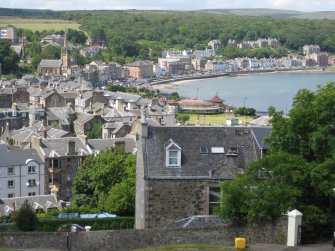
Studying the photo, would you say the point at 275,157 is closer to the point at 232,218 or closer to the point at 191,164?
the point at 232,218

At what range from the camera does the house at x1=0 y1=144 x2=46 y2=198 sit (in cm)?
4300

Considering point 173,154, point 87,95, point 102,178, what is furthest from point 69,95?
point 173,154

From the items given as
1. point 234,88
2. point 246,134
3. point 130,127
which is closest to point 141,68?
point 234,88

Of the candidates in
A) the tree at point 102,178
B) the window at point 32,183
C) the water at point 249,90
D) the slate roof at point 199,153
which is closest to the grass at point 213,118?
the water at point 249,90

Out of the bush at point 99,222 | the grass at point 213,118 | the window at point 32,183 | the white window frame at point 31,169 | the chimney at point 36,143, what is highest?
the chimney at point 36,143

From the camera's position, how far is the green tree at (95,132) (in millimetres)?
64812

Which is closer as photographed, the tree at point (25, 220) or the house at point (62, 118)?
the tree at point (25, 220)

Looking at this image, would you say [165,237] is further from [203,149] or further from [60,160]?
[60,160]

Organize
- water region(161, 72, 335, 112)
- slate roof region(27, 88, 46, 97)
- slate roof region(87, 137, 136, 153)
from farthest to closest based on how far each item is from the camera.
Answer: water region(161, 72, 335, 112) → slate roof region(27, 88, 46, 97) → slate roof region(87, 137, 136, 153)

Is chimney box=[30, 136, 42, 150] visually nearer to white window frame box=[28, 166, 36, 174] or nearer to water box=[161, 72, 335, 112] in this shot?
white window frame box=[28, 166, 36, 174]

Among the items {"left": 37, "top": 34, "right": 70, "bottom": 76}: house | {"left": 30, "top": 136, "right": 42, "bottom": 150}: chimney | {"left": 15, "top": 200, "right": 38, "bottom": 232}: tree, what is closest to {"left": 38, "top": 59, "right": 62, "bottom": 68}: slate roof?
{"left": 37, "top": 34, "right": 70, "bottom": 76}: house

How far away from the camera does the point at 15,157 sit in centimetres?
4347

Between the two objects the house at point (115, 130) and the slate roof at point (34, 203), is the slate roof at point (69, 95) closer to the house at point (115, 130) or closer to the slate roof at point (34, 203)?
the house at point (115, 130)

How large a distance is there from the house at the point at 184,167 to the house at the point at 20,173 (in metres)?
18.8
